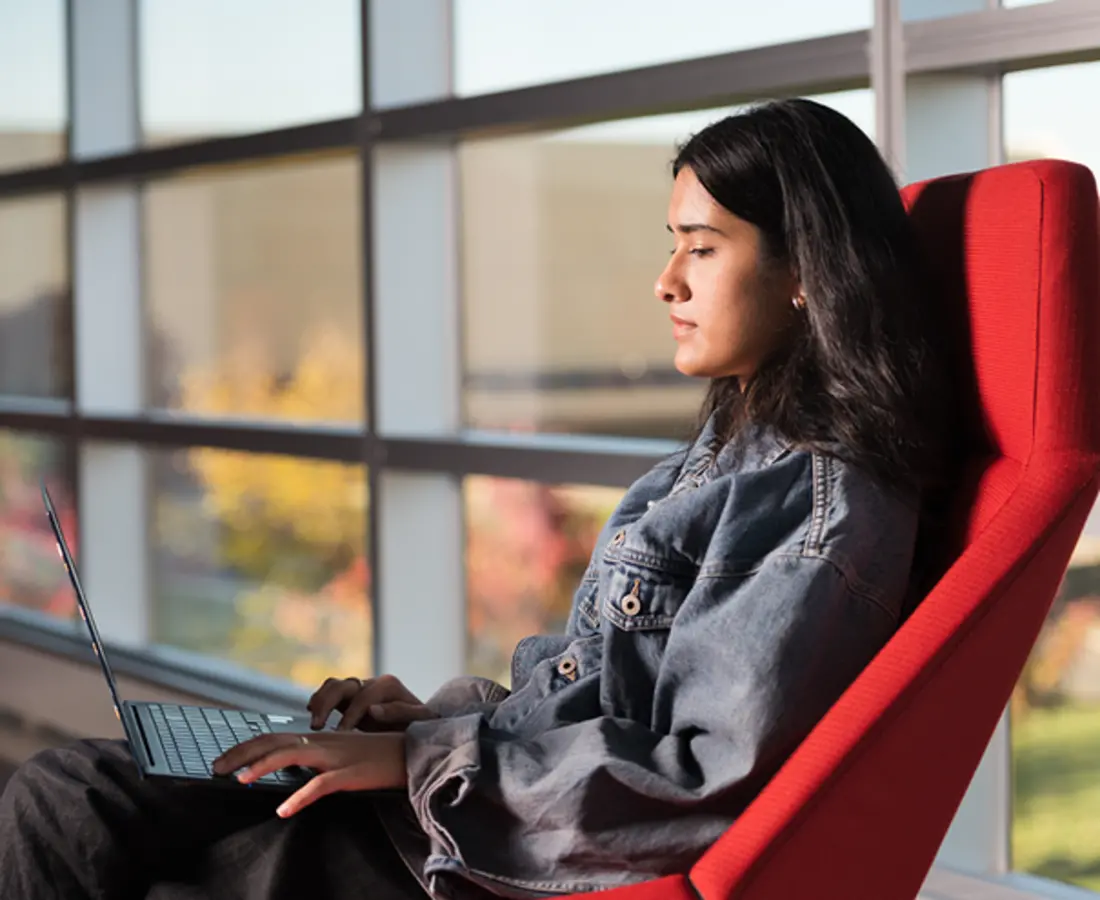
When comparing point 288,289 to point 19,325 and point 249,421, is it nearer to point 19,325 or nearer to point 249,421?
point 249,421

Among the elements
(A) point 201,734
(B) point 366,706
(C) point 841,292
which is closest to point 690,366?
(C) point 841,292

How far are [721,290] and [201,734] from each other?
2.21 ft

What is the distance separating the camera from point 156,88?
Result: 418 cm

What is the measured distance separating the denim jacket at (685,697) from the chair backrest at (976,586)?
0.05 metres

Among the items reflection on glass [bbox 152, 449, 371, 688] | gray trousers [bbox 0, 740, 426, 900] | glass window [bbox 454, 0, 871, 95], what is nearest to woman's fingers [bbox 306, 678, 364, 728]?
gray trousers [bbox 0, 740, 426, 900]

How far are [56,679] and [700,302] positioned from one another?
3.15 m

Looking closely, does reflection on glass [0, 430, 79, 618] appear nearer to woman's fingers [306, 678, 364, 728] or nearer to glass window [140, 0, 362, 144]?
glass window [140, 0, 362, 144]


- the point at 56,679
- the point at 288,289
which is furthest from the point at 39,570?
the point at 288,289

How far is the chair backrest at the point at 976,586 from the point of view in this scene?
1186mm

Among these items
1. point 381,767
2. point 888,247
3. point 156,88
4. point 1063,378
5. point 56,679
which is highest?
point 156,88

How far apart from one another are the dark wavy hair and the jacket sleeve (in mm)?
154

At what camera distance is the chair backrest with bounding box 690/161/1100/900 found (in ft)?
3.89

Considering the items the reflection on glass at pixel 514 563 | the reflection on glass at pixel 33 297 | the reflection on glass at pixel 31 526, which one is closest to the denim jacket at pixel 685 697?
the reflection on glass at pixel 514 563

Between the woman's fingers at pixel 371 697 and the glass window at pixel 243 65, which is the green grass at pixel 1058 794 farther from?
the glass window at pixel 243 65
